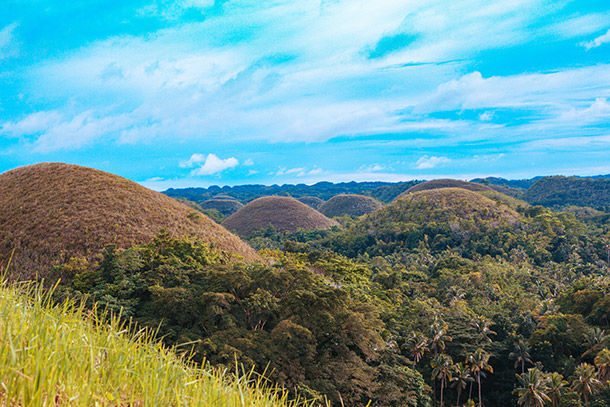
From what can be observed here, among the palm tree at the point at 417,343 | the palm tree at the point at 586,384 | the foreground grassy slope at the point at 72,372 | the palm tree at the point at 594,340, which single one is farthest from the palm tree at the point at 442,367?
the foreground grassy slope at the point at 72,372

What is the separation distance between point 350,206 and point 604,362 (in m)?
161

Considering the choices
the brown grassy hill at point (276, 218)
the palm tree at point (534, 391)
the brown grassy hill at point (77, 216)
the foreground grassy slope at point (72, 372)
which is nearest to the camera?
the foreground grassy slope at point (72, 372)

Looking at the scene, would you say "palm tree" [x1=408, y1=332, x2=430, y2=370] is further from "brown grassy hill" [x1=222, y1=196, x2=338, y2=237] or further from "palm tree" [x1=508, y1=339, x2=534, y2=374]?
"brown grassy hill" [x1=222, y1=196, x2=338, y2=237]

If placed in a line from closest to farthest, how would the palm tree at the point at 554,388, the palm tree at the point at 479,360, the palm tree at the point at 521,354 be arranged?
the palm tree at the point at 554,388
the palm tree at the point at 479,360
the palm tree at the point at 521,354

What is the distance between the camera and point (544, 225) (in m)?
87.1

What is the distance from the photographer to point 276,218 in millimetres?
129125

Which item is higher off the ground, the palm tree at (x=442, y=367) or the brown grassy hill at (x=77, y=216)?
the brown grassy hill at (x=77, y=216)

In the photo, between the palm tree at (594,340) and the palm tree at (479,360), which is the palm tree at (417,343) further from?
the palm tree at (594,340)

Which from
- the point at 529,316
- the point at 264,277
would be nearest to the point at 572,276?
the point at 529,316

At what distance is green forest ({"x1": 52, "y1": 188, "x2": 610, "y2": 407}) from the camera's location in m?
17.1

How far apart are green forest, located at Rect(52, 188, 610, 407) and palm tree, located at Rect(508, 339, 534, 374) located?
16cm

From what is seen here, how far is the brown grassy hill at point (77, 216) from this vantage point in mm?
31219

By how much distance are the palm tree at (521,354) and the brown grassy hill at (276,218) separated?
90764 mm

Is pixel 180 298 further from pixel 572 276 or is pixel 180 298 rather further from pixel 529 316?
pixel 572 276
